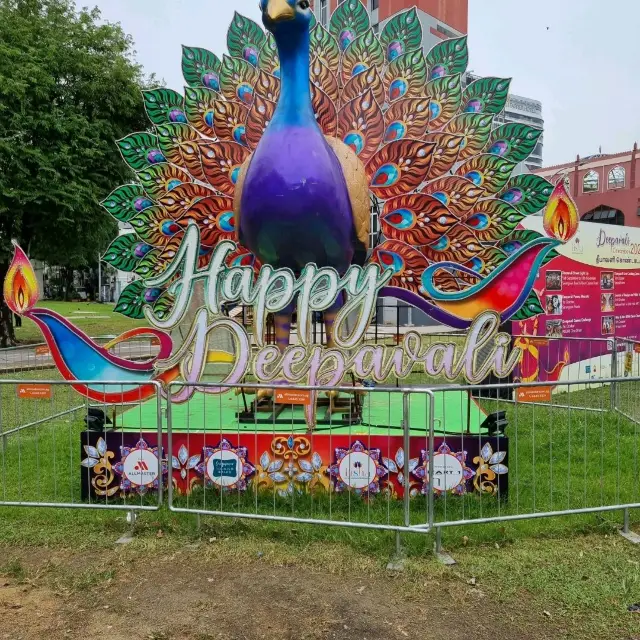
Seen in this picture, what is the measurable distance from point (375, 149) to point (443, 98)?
35.6 inches

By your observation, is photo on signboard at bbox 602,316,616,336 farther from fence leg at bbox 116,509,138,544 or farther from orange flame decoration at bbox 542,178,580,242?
fence leg at bbox 116,509,138,544

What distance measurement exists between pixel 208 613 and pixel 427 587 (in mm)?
1342

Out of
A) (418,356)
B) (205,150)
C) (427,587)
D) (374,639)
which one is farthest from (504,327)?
(374,639)

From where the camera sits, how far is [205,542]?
4344 mm

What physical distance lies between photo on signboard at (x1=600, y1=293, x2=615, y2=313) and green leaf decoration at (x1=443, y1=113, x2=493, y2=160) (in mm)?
6959

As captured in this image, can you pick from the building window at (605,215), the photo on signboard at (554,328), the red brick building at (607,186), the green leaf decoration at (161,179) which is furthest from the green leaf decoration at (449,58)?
the building window at (605,215)

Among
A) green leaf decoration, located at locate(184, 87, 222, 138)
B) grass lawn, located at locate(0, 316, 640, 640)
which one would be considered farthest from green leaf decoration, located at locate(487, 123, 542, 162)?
grass lawn, located at locate(0, 316, 640, 640)

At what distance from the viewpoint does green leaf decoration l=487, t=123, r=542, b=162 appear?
6.11m

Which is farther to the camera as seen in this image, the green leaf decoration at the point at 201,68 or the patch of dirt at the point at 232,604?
the green leaf decoration at the point at 201,68

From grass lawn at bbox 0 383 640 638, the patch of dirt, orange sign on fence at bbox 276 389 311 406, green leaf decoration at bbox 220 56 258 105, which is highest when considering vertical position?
green leaf decoration at bbox 220 56 258 105

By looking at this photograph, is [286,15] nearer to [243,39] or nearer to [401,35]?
[243,39]

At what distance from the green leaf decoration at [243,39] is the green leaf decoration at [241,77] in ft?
0.44

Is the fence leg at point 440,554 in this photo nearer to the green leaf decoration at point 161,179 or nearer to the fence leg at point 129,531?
the fence leg at point 129,531

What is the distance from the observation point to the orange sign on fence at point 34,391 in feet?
15.6
